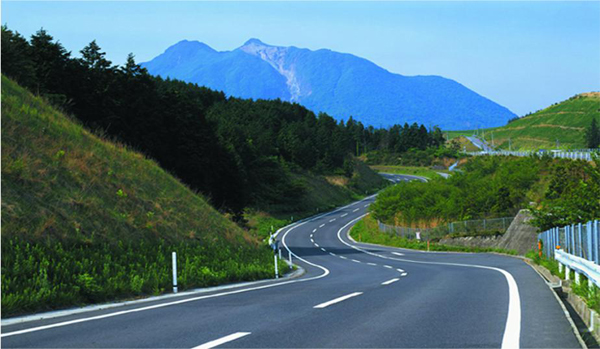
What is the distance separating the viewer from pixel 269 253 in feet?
94.2

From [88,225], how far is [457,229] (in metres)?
39.3

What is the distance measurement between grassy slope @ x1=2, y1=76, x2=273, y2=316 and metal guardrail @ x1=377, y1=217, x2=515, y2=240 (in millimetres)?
24878

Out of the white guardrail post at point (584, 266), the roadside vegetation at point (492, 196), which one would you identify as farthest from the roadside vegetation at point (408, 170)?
the white guardrail post at point (584, 266)

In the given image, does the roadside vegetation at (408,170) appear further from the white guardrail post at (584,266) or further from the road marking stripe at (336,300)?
the road marking stripe at (336,300)

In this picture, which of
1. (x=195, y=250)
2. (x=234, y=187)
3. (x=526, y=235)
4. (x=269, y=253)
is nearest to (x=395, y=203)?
(x=234, y=187)

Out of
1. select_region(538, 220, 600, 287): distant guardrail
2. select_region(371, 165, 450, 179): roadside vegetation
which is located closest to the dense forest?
select_region(538, 220, 600, 287): distant guardrail

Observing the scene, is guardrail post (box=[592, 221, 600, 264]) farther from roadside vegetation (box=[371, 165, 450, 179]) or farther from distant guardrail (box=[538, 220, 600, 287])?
roadside vegetation (box=[371, 165, 450, 179])

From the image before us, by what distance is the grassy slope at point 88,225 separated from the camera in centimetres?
1291

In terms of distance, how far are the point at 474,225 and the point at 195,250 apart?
33.6m

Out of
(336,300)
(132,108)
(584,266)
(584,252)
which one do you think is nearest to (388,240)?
(132,108)

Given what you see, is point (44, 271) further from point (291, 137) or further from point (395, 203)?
point (291, 137)

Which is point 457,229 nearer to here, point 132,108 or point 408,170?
point 132,108

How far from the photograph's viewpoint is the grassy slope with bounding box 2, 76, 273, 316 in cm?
1291

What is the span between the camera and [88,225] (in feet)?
57.0
